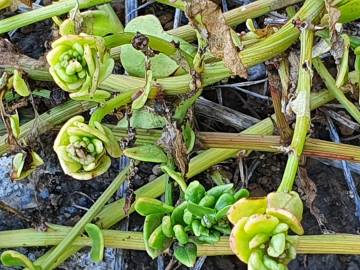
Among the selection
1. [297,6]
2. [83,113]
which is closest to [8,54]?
[83,113]

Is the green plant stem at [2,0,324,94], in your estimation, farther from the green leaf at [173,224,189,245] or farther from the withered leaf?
the green leaf at [173,224,189,245]

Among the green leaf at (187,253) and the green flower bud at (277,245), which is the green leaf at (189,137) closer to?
the green leaf at (187,253)

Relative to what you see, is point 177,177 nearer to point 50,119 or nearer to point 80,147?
point 80,147

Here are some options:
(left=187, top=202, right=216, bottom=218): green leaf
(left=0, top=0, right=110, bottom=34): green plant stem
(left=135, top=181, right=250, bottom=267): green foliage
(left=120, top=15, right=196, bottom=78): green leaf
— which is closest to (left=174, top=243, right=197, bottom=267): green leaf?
(left=135, top=181, right=250, bottom=267): green foliage

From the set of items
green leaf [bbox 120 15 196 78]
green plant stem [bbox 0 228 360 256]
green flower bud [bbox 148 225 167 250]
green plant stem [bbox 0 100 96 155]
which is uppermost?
green leaf [bbox 120 15 196 78]

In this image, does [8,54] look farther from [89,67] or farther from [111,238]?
[111,238]

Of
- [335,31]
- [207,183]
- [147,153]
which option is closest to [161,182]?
[207,183]

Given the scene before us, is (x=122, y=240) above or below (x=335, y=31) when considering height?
below

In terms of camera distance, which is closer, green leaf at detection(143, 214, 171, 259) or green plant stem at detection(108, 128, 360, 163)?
green leaf at detection(143, 214, 171, 259)
